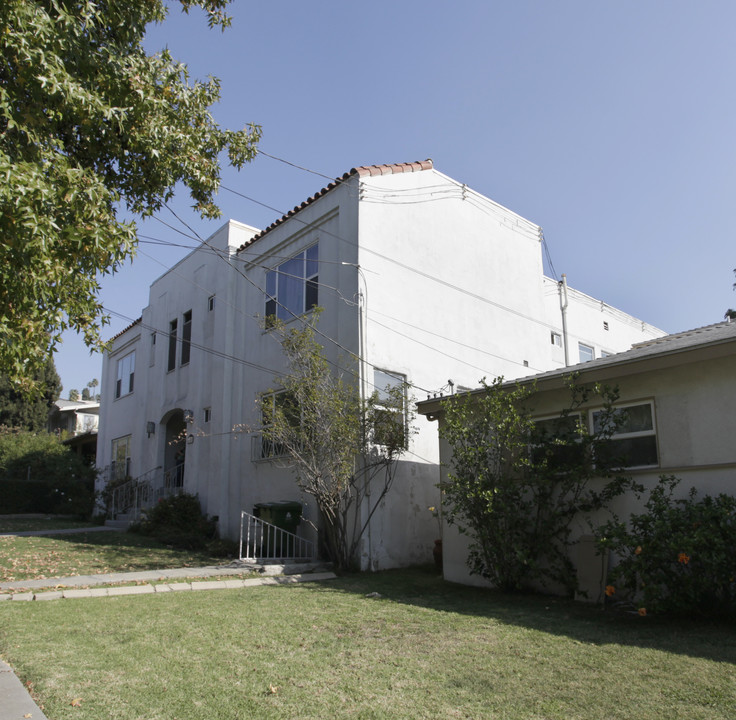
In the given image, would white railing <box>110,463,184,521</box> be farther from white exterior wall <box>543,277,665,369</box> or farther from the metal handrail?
white exterior wall <box>543,277,665,369</box>

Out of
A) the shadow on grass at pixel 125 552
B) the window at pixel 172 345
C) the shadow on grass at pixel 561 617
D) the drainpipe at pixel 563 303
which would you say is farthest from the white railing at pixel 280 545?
the drainpipe at pixel 563 303

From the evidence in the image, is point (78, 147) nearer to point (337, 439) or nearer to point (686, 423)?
point (337, 439)

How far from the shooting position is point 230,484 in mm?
15984

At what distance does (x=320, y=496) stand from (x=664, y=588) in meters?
5.98

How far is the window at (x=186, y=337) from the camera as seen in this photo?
63.7 feet

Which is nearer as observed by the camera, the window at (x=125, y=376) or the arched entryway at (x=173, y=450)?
the arched entryway at (x=173, y=450)

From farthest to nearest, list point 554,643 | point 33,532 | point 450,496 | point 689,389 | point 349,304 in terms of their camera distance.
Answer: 1. point 33,532
2. point 349,304
3. point 450,496
4. point 689,389
5. point 554,643

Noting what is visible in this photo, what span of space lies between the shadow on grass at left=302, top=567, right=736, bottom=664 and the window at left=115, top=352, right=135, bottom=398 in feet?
51.2

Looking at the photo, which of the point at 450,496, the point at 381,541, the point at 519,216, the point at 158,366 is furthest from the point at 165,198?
the point at 158,366

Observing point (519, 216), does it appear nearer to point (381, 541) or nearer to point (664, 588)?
point (381, 541)

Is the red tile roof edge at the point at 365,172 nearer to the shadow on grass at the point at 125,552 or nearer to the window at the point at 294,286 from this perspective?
the window at the point at 294,286

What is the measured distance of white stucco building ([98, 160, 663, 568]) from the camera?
43.2 feet

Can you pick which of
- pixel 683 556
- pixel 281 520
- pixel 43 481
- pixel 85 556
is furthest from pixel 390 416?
pixel 43 481

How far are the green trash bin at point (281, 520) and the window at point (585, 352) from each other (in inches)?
439
